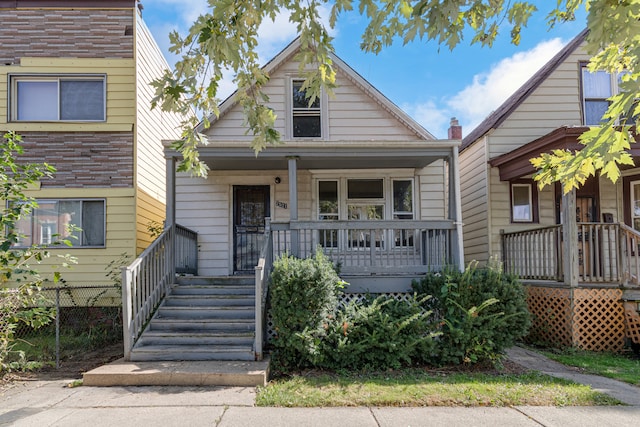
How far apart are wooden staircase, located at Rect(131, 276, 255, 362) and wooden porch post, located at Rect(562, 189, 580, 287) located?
5688mm

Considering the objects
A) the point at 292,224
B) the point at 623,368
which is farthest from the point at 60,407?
the point at 623,368

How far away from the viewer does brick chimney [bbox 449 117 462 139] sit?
44.1 feet

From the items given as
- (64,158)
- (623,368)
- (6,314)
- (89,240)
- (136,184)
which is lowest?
(623,368)

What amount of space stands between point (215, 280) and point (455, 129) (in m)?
9.07

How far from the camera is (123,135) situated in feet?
31.3

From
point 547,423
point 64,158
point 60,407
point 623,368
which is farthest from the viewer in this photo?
point 64,158

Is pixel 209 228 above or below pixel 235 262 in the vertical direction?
above

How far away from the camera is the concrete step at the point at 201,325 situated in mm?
6863

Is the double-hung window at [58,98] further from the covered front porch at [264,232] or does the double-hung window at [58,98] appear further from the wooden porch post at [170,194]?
the wooden porch post at [170,194]

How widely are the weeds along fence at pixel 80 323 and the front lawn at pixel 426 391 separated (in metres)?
4.33

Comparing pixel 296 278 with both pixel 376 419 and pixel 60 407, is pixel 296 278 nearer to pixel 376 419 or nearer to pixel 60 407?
pixel 376 419

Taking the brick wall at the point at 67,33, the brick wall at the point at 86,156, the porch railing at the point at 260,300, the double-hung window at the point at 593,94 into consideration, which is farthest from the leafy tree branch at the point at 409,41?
the double-hung window at the point at 593,94

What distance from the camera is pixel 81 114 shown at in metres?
9.58

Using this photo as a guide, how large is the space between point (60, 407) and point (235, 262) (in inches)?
209
